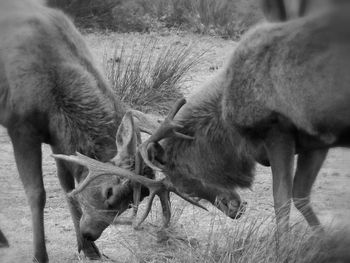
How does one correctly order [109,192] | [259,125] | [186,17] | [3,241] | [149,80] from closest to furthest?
[259,125] → [109,192] → [3,241] → [149,80] → [186,17]

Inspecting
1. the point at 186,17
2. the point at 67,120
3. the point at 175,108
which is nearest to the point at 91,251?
the point at 67,120

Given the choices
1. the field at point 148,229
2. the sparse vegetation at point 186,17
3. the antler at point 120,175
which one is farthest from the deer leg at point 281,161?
the sparse vegetation at point 186,17

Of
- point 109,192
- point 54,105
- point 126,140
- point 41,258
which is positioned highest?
point 54,105

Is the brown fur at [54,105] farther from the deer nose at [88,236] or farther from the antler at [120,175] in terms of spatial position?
the antler at [120,175]

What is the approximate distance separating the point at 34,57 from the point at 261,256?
2289mm

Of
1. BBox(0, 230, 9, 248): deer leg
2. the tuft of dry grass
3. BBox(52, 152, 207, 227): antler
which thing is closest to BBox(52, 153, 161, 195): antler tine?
BBox(52, 152, 207, 227): antler

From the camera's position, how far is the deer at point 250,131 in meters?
4.54

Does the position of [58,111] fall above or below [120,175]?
above

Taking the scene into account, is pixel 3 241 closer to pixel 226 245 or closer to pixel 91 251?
pixel 91 251

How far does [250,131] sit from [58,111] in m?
1.42

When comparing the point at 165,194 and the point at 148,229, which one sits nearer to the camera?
the point at 148,229

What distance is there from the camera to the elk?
5078 millimetres

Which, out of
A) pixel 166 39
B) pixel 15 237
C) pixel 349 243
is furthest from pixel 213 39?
pixel 349 243

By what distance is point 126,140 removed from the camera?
515 centimetres
